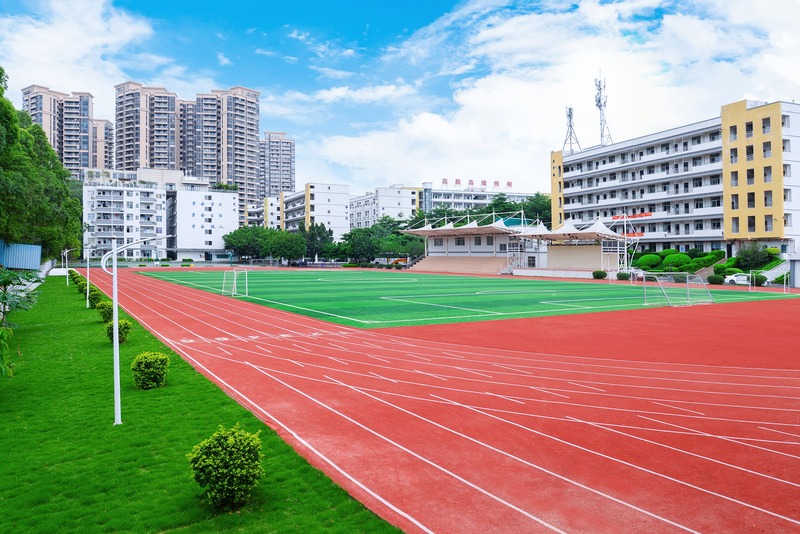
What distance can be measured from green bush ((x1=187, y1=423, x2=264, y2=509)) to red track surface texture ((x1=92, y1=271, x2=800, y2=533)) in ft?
4.01

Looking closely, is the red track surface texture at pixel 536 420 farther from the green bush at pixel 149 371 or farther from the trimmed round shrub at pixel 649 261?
the trimmed round shrub at pixel 649 261

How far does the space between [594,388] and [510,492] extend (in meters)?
5.17

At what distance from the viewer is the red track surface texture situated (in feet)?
18.1

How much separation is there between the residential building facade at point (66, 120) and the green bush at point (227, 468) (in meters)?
150

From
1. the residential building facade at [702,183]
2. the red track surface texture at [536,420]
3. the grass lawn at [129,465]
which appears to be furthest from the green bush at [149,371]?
the residential building facade at [702,183]

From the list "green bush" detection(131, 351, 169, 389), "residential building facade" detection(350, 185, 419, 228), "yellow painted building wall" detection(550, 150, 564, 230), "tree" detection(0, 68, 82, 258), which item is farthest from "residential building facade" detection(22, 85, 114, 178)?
"green bush" detection(131, 351, 169, 389)

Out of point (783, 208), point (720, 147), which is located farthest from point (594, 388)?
point (720, 147)

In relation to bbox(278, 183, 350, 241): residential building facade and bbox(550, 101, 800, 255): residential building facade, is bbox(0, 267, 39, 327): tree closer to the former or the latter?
bbox(550, 101, 800, 255): residential building facade

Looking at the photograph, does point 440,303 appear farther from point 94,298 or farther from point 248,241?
point 248,241

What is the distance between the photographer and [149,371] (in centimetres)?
1020

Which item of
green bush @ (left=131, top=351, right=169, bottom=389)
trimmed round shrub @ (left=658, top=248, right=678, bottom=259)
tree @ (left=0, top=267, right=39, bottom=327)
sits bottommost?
green bush @ (left=131, top=351, right=169, bottom=389)

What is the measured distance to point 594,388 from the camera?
10.3 meters

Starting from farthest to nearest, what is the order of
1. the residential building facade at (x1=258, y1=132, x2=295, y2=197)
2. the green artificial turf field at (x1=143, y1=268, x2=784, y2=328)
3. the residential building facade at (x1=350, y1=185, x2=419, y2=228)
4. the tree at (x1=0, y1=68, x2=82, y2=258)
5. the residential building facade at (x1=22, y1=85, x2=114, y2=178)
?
the residential building facade at (x1=258, y1=132, x2=295, y2=197) → the residential building facade at (x1=22, y1=85, x2=114, y2=178) → the residential building facade at (x1=350, y1=185, x2=419, y2=228) → the green artificial turf field at (x1=143, y1=268, x2=784, y2=328) → the tree at (x1=0, y1=68, x2=82, y2=258)

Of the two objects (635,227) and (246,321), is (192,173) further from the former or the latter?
(246,321)
